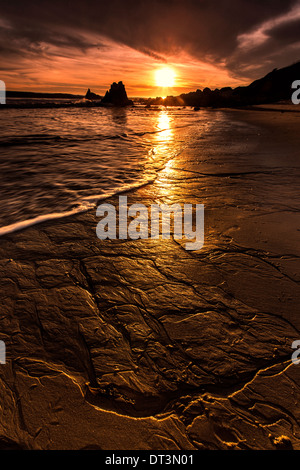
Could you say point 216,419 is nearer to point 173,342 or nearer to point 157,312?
point 173,342

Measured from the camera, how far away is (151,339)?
161cm

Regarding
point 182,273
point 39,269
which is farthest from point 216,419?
point 39,269

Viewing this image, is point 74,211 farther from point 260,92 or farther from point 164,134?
point 260,92

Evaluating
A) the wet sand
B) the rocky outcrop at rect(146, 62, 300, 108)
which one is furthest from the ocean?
the rocky outcrop at rect(146, 62, 300, 108)

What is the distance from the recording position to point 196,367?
144cm

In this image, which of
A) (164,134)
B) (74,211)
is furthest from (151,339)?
(164,134)

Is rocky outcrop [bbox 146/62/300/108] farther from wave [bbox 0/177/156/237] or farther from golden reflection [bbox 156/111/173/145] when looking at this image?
wave [bbox 0/177/156/237]

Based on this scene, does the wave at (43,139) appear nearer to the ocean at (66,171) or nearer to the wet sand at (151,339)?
the ocean at (66,171)

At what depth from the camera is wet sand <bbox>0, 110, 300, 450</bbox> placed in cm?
118

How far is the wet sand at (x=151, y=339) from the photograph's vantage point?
3.87 feet

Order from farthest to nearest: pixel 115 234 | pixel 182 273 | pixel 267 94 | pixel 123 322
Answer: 1. pixel 267 94
2. pixel 115 234
3. pixel 182 273
4. pixel 123 322

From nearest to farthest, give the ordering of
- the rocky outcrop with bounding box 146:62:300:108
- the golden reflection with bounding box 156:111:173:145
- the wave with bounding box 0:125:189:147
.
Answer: the wave with bounding box 0:125:189:147 → the golden reflection with bounding box 156:111:173:145 → the rocky outcrop with bounding box 146:62:300:108

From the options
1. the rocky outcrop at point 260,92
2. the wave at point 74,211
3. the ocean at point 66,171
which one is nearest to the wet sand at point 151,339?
the wave at point 74,211

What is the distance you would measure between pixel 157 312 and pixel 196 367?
A: 1.60 feet
